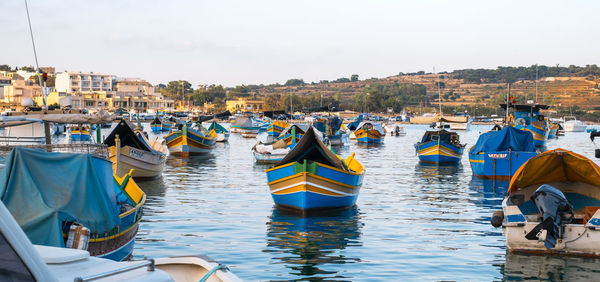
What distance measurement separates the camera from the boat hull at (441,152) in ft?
141

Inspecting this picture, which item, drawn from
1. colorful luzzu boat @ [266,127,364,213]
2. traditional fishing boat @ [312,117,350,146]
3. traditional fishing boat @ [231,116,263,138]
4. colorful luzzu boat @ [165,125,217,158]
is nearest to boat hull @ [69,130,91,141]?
colorful luzzu boat @ [165,125,217,158]

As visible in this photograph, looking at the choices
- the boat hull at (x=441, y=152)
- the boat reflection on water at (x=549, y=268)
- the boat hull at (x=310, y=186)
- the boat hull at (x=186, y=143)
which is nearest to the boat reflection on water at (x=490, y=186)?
the boat hull at (x=441, y=152)

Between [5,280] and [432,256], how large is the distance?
43.1ft

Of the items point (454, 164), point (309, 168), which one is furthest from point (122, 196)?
point (454, 164)

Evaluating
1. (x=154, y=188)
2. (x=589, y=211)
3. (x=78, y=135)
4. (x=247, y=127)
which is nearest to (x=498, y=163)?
(x=589, y=211)

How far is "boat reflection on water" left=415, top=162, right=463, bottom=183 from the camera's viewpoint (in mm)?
35784

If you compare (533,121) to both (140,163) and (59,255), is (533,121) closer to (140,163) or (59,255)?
(140,163)

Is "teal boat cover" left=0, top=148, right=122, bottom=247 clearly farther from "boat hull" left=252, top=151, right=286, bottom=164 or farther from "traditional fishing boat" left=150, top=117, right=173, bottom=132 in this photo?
"traditional fishing boat" left=150, top=117, right=173, bottom=132

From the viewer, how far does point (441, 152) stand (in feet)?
141

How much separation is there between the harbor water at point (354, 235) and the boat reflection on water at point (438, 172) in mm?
2762

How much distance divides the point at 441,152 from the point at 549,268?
2874 cm

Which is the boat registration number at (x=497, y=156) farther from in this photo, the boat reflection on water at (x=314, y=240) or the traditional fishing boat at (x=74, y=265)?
the traditional fishing boat at (x=74, y=265)

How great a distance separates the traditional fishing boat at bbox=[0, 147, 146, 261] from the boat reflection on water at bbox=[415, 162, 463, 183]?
78.5 ft

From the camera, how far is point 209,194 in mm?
28500
